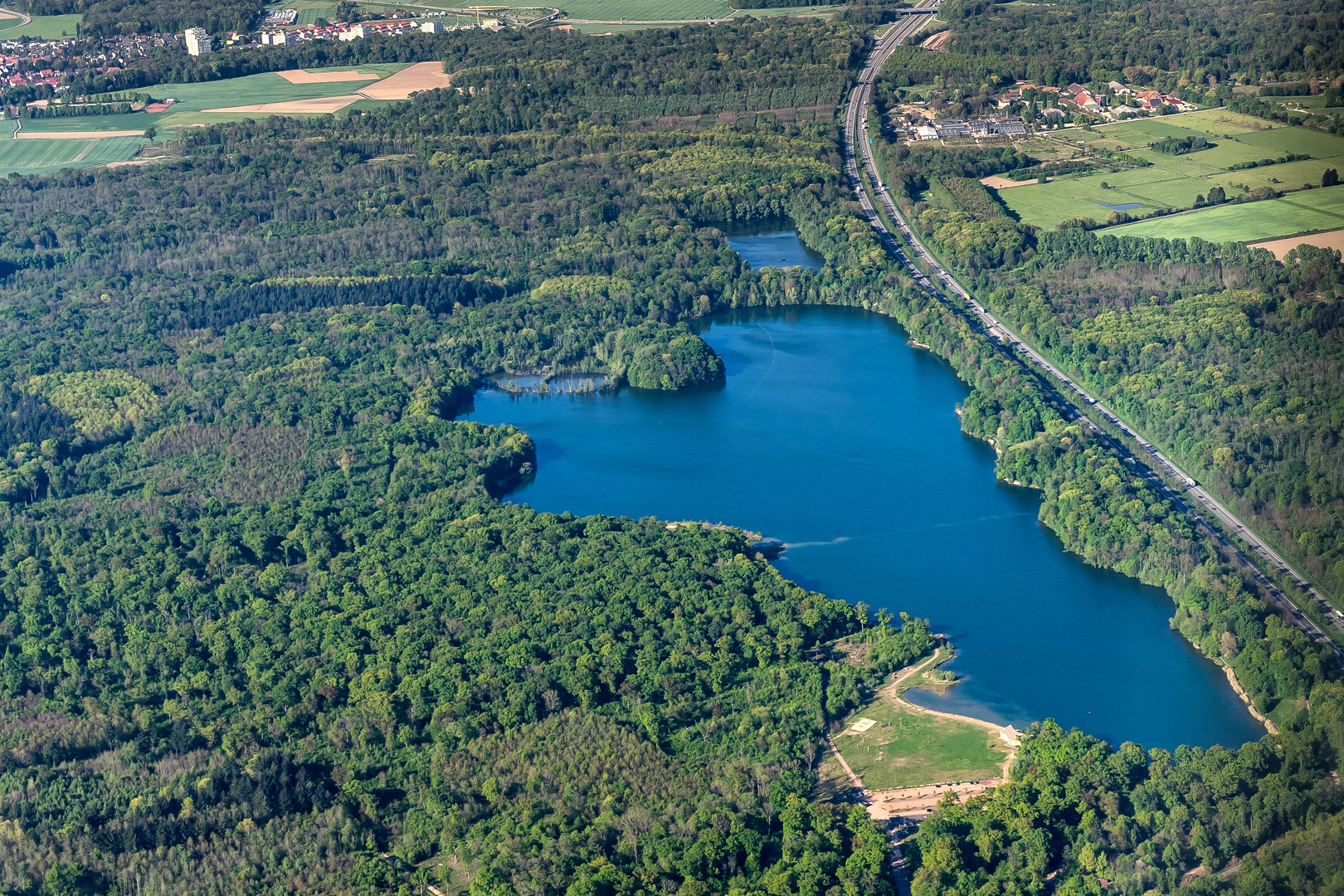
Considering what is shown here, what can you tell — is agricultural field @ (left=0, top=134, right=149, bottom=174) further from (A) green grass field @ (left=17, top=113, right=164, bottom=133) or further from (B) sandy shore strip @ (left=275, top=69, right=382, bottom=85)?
(B) sandy shore strip @ (left=275, top=69, right=382, bottom=85)

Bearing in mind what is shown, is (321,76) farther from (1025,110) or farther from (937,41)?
(1025,110)

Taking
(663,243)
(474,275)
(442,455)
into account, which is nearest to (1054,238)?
(663,243)

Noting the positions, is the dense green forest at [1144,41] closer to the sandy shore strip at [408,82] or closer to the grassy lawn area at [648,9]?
the grassy lawn area at [648,9]

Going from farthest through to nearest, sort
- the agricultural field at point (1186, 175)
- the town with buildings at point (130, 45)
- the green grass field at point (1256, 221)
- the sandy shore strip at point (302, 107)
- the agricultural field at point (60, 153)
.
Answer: the town with buildings at point (130, 45) < the sandy shore strip at point (302, 107) < the agricultural field at point (60, 153) < the agricultural field at point (1186, 175) < the green grass field at point (1256, 221)

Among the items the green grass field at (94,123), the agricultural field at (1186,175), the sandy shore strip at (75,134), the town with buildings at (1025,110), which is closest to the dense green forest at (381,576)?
the agricultural field at (1186,175)

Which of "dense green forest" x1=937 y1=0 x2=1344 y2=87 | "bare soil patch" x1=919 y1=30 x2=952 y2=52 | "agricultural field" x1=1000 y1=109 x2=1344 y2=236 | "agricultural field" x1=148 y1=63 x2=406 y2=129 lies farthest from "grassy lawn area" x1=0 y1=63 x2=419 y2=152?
"agricultural field" x1=1000 y1=109 x2=1344 y2=236

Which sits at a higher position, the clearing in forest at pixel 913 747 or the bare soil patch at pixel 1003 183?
the bare soil patch at pixel 1003 183

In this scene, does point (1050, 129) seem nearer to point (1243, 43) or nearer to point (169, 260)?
point (1243, 43)
